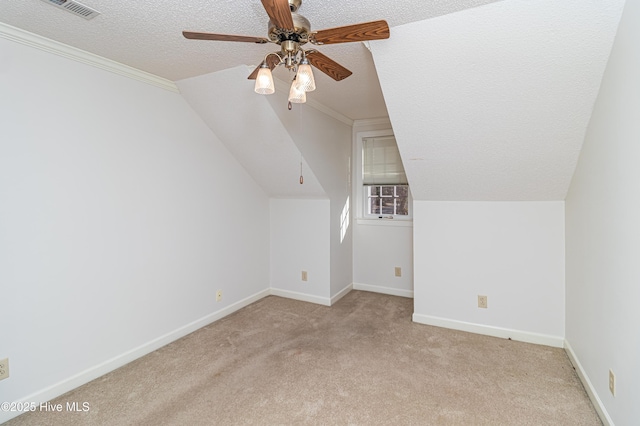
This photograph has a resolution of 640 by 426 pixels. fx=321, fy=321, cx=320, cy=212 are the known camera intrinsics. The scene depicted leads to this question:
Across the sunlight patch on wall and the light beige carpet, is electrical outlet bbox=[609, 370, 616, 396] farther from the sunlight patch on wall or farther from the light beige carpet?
the sunlight patch on wall

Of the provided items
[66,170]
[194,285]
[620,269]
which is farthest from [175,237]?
[620,269]

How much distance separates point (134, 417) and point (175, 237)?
1.43m

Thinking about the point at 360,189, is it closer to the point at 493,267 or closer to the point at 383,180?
the point at 383,180

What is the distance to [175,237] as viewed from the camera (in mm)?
2926

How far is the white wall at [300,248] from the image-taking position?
3.86 meters

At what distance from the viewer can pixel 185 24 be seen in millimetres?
1890

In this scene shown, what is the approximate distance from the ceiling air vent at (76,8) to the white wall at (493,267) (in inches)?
114

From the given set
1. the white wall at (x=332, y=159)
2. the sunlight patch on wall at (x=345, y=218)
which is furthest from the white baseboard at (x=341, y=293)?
the sunlight patch on wall at (x=345, y=218)

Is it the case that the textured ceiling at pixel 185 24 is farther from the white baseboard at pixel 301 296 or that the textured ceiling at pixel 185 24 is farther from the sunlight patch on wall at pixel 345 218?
the white baseboard at pixel 301 296

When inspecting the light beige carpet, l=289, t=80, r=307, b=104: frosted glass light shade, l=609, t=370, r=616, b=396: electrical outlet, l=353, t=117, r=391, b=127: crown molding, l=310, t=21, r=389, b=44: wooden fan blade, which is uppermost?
l=353, t=117, r=391, b=127: crown molding

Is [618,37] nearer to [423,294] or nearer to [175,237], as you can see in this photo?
[423,294]

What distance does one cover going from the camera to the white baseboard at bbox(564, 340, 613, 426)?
5.92 feet

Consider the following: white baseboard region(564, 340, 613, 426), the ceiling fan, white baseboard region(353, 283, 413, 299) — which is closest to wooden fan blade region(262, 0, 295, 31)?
the ceiling fan

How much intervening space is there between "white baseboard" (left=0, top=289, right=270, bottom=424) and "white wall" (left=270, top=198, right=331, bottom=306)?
0.81 m
